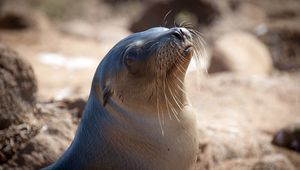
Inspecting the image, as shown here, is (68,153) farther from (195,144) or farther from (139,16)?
(139,16)

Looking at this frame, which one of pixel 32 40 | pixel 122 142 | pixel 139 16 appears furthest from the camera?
pixel 139 16

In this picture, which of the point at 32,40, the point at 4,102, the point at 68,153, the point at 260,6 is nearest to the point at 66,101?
the point at 4,102

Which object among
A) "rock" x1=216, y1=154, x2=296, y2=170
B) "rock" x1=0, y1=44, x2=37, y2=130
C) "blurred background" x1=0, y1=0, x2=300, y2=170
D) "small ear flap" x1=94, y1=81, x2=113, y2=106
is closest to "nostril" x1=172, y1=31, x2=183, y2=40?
"small ear flap" x1=94, y1=81, x2=113, y2=106

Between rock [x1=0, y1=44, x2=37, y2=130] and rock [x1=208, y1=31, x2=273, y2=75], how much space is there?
5.21 metres

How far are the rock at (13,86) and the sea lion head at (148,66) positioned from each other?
43.6 inches

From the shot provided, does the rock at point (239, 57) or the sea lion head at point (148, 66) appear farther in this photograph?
the rock at point (239, 57)

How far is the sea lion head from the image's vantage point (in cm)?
264

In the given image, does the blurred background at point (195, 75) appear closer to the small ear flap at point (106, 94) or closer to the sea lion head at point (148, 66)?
the sea lion head at point (148, 66)

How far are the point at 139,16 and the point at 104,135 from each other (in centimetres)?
1040

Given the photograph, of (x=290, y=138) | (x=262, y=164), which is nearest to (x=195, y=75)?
(x=290, y=138)

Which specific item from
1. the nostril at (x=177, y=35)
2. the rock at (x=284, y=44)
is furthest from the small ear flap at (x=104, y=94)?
the rock at (x=284, y=44)

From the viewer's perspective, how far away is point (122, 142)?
285 centimetres

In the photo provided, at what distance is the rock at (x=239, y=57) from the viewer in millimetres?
8492

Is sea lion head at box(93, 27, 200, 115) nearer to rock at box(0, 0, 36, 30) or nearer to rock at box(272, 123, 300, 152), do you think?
rock at box(272, 123, 300, 152)
